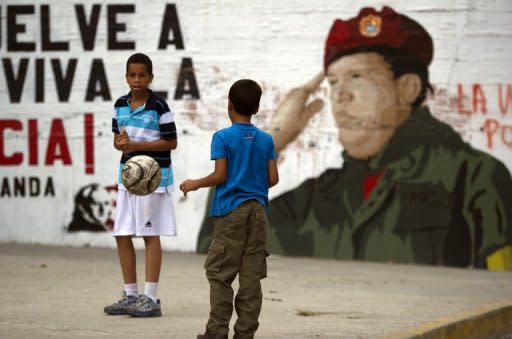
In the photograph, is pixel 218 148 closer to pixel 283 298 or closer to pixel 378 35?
pixel 283 298

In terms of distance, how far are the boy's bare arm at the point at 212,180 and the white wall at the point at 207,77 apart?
5472 millimetres

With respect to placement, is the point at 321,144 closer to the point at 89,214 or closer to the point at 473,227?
the point at 473,227

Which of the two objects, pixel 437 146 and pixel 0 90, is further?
pixel 0 90

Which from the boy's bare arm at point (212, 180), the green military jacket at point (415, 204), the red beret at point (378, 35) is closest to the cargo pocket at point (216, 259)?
the boy's bare arm at point (212, 180)

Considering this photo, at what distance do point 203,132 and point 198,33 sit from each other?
0.98 metres

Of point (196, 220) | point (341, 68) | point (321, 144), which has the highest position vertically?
point (341, 68)

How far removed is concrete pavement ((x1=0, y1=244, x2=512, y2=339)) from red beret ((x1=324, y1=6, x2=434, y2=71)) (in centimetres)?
201

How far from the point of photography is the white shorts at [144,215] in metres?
7.51

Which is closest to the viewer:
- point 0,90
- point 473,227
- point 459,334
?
point 459,334

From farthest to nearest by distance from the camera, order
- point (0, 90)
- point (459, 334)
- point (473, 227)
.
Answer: point (0, 90), point (473, 227), point (459, 334)

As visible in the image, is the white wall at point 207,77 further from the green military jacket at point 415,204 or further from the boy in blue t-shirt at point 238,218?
the boy in blue t-shirt at point 238,218

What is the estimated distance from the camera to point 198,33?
1198cm

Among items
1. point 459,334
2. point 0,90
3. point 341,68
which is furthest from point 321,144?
point 459,334

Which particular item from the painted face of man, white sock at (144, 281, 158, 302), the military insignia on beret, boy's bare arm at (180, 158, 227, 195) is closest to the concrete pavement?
white sock at (144, 281, 158, 302)
